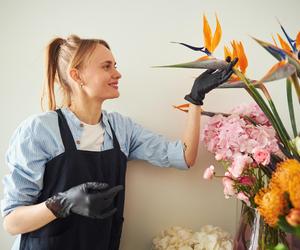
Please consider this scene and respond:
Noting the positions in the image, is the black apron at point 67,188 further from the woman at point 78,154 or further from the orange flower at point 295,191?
the orange flower at point 295,191

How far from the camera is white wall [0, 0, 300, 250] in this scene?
106cm

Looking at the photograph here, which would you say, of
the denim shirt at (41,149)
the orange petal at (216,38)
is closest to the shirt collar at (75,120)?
the denim shirt at (41,149)

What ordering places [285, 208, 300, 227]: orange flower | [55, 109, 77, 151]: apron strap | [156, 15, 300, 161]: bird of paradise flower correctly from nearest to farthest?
[285, 208, 300, 227]: orange flower → [156, 15, 300, 161]: bird of paradise flower → [55, 109, 77, 151]: apron strap

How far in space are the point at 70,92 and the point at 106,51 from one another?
0.21 metres

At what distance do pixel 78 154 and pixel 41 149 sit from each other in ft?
0.38

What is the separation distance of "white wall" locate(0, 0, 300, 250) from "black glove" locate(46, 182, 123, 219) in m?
0.32

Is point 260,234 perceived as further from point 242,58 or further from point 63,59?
point 63,59

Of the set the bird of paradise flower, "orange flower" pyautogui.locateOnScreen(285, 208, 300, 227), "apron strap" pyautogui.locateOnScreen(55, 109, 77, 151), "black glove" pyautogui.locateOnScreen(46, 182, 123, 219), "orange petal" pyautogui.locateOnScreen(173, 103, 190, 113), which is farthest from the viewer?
"orange petal" pyautogui.locateOnScreen(173, 103, 190, 113)

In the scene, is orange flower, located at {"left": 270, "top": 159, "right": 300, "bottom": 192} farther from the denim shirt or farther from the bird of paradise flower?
the denim shirt

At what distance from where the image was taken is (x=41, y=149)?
839 millimetres

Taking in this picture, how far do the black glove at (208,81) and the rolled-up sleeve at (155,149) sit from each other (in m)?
0.18

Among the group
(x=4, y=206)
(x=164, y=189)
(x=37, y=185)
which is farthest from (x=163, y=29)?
(x=4, y=206)

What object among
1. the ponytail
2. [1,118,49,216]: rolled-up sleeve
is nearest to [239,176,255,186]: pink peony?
[1,118,49,216]: rolled-up sleeve

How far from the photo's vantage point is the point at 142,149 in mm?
1019
